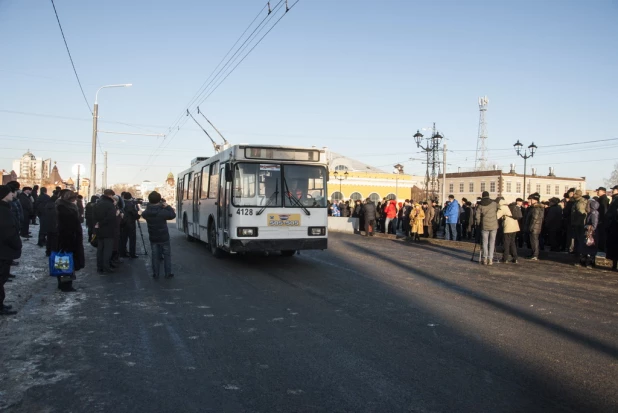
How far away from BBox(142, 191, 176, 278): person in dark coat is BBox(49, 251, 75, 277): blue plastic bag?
6.40ft

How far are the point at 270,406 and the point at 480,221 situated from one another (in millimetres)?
11213

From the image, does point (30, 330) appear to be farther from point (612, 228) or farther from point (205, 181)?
point (612, 228)

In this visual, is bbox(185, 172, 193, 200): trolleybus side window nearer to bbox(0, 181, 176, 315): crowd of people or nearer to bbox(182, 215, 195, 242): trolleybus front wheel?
bbox(182, 215, 195, 242): trolleybus front wheel

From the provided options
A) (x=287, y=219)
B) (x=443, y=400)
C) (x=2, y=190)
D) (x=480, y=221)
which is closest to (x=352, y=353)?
(x=443, y=400)

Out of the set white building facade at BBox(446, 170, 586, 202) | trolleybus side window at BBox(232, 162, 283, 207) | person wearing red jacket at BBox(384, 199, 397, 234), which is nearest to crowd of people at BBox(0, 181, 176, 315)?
trolleybus side window at BBox(232, 162, 283, 207)

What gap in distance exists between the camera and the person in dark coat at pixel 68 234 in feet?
30.9

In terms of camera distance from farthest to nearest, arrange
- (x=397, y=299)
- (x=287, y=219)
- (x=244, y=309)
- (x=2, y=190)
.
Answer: (x=287, y=219) < (x=397, y=299) < (x=244, y=309) < (x=2, y=190)

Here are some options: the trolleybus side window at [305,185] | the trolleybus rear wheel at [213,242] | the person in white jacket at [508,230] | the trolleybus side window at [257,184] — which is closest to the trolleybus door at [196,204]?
the trolleybus rear wheel at [213,242]

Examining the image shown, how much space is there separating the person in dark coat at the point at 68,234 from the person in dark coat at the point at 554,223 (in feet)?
44.5

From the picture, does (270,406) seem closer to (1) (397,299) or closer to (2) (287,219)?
(1) (397,299)

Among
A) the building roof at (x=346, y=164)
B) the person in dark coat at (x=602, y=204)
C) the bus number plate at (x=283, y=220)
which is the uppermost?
the building roof at (x=346, y=164)

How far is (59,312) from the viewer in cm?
770

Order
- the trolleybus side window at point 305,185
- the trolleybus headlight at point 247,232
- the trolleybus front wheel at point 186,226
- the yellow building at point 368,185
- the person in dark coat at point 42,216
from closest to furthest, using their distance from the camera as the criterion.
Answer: the trolleybus headlight at point 247,232 → the trolleybus side window at point 305,185 → the person in dark coat at point 42,216 → the trolleybus front wheel at point 186,226 → the yellow building at point 368,185

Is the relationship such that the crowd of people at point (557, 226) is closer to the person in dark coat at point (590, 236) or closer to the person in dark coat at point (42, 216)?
the person in dark coat at point (590, 236)
